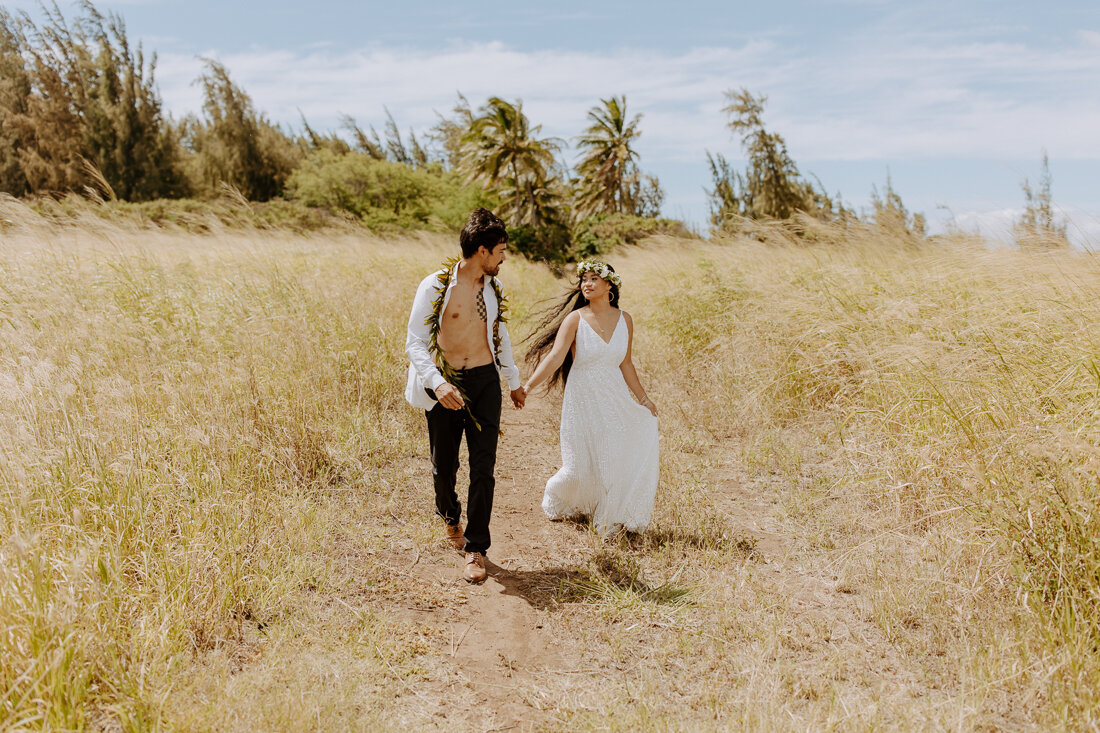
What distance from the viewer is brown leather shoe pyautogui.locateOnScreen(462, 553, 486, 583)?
3900mm

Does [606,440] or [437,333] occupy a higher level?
[437,333]

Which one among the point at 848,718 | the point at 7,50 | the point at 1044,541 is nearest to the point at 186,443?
the point at 848,718

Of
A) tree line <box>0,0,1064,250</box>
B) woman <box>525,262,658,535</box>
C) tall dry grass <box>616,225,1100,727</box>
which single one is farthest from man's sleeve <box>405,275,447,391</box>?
tree line <box>0,0,1064,250</box>

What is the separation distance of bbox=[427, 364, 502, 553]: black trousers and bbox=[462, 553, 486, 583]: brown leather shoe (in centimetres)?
3

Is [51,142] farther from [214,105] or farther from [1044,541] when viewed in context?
[1044,541]

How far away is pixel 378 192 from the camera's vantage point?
35375 millimetres

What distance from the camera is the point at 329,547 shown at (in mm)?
3943

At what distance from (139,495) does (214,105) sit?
132ft

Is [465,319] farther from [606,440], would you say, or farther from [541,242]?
[541,242]

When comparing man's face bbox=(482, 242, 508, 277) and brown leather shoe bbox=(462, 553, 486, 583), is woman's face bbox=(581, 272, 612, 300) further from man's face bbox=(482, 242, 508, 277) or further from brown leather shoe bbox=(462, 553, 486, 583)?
brown leather shoe bbox=(462, 553, 486, 583)

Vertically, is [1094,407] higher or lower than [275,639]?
higher

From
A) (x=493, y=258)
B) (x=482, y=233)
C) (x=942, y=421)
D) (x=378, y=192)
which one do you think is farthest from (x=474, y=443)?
(x=378, y=192)

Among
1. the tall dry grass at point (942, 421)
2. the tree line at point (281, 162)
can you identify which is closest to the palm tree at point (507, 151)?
the tree line at point (281, 162)

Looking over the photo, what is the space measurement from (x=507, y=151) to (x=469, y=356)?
3412 cm
